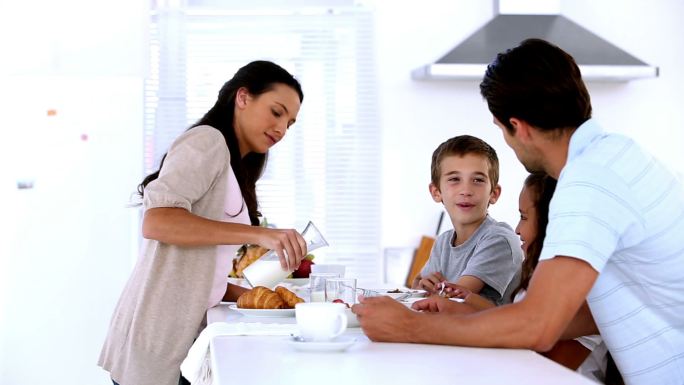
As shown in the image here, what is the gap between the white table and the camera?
48.4 inches

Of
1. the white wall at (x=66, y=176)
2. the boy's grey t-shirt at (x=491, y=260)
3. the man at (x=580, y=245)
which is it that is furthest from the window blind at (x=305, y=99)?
the man at (x=580, y=245)

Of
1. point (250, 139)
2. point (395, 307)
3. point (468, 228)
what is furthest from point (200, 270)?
point (468, 228)

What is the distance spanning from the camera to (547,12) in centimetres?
500

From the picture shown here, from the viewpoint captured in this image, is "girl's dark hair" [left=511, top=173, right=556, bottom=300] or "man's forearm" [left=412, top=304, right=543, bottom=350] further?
"girl's dark hair" [left=511, top=173, right=556, bottom=300]

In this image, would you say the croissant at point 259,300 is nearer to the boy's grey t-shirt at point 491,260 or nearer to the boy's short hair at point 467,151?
the boy's grey t-shirt at point 491,260

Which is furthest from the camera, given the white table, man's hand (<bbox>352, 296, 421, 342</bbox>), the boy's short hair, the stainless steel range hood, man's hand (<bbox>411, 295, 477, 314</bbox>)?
the stainless steel range hood

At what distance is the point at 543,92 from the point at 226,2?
3780 mm

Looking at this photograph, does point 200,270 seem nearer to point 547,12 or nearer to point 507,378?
point 507,378

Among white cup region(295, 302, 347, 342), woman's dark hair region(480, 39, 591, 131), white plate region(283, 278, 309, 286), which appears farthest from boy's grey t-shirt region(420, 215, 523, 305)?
white cup region(295, 302, 347, 342)

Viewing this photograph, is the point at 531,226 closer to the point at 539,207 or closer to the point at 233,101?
the point at 539,207

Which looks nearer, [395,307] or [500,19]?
[395,307]

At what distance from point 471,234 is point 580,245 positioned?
1.04 meters

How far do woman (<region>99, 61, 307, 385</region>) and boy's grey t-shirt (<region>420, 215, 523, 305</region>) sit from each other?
0.56 meters

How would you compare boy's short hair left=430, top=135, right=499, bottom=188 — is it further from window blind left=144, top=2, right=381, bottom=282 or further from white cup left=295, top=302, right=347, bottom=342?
window blind left=144, top=2, right=381, bottom=282
